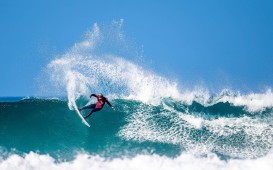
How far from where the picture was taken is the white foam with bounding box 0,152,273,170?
10.4 m

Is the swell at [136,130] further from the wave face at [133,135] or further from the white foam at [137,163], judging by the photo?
the white foam at [137,163]

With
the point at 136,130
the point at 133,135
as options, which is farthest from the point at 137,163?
the point at 136,130

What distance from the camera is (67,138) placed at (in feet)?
38.4

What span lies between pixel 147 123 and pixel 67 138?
2601 millimetres

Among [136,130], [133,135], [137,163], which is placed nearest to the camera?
[137,163]

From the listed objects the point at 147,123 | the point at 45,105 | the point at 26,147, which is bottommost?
the point at 26,147

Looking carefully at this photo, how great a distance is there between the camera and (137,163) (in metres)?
10.6

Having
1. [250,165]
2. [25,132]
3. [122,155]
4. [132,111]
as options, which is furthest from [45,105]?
[250,165]

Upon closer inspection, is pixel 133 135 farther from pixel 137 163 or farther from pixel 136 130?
pixel 137 163

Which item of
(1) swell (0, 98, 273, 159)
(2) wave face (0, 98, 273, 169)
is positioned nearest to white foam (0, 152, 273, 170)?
(2) wave face (0, 98, 273, 169)

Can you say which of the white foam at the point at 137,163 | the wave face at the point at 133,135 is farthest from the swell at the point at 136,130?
the white foam at the point at 137,163

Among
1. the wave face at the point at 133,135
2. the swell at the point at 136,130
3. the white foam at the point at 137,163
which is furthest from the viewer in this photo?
the swell at the point at 136,130

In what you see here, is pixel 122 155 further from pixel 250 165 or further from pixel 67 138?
pixel 250 165

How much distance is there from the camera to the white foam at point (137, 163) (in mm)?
10352
